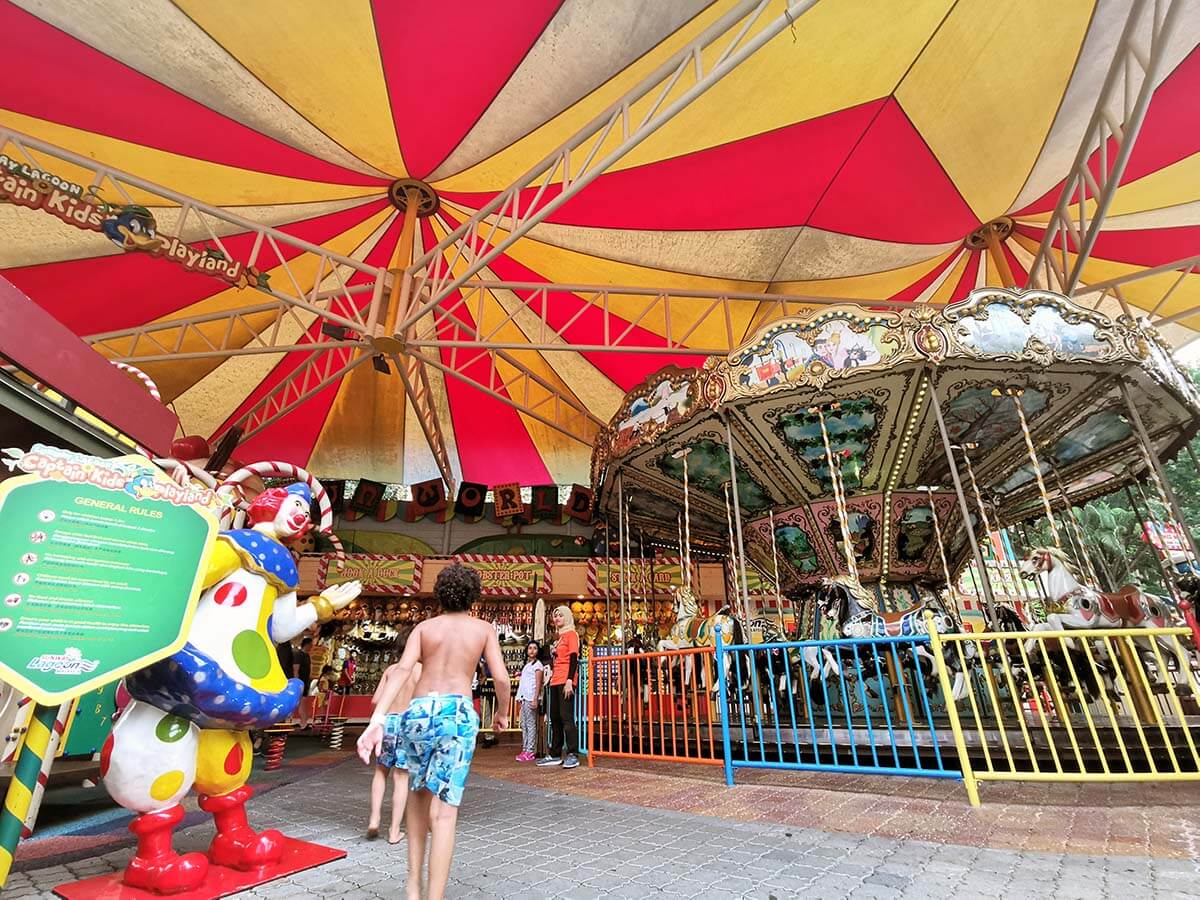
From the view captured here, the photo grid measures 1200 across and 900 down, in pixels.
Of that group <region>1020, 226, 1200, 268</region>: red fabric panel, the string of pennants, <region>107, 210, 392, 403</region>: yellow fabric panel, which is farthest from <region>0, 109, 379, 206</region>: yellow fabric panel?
<region>1020, 226, 1200, 268</region>: red fabric panel

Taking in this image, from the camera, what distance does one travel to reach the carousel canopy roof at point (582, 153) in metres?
4.66

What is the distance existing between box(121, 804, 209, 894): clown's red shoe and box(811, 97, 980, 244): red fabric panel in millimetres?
7391

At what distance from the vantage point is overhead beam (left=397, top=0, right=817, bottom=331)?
13.0 ft

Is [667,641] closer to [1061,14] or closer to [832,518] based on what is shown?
[832,518]

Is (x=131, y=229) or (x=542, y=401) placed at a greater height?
(x=542, y=401)

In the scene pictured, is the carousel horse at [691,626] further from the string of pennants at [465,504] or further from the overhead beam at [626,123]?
the string of pennants at [465,504]

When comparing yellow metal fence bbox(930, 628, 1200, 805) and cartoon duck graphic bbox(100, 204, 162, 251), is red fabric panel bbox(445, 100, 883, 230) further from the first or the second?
yellow metal fence bbox(930, 628, 1200, 805)

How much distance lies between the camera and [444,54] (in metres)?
4.84

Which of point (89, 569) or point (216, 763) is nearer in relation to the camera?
point (89, 569)

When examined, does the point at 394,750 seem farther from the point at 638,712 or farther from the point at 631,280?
the point at 631,280

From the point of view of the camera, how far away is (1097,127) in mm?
5148

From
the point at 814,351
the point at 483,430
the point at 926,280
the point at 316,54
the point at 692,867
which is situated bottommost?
the point at 692,867

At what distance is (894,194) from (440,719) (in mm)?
7090

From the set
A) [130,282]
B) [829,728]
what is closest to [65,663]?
[829,728]
